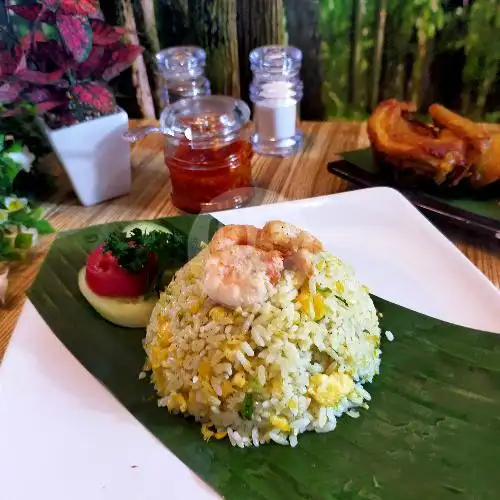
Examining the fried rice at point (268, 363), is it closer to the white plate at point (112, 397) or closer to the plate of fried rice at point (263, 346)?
the plate of fried rice at point (263, 346)

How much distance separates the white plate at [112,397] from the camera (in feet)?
4.55

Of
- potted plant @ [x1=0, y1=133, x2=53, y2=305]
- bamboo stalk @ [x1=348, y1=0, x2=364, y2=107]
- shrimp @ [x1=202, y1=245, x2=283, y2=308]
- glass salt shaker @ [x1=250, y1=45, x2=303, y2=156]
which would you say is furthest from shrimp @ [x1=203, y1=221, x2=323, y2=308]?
bamboo stalk @ [x1=348, y1=0, x2=364, y2=107]

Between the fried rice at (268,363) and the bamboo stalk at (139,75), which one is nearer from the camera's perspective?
the fried rice at (268,363)

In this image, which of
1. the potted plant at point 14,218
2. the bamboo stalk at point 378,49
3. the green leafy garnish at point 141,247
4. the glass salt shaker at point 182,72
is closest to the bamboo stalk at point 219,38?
the glass salt shaker at point 182,72

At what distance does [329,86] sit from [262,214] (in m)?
1.59

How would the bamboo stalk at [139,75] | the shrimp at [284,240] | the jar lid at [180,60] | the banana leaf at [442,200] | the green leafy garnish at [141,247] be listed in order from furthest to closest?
the bamboo stalk at [139,75] < the jar lid at [180,60] < the banana leaf at [442,200] < the green leafy garnish at [141,247] < the shrimp at [284,240]

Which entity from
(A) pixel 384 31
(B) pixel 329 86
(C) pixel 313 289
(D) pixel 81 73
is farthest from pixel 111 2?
(C) pixel 313 289

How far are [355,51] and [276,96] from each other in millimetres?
609

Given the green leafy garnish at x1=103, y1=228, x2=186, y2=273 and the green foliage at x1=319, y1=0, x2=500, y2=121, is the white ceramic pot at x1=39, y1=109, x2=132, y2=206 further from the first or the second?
the green foliage at x1=319, y1=0, x2=500, y2=121

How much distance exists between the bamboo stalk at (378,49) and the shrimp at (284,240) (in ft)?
6.77

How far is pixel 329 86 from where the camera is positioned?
358 centimetres

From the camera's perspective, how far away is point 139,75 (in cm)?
375

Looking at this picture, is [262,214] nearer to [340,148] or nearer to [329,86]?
[340,148]

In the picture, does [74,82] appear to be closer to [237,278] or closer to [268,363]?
[237,278]
